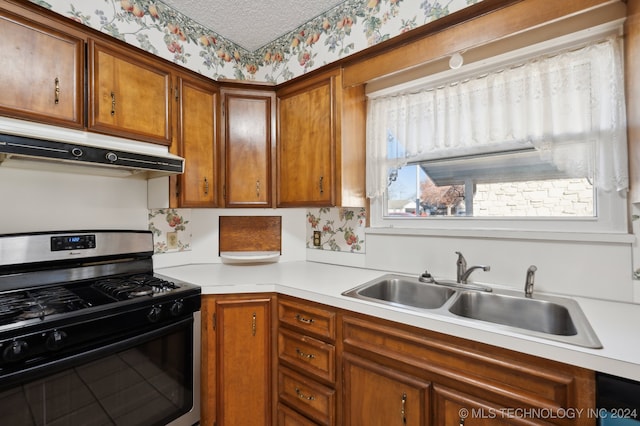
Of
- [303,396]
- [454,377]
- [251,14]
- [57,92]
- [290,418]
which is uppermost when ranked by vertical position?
[251,14]

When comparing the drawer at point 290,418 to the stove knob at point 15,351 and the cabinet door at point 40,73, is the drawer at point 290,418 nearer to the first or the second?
the stove knob at point 15,351

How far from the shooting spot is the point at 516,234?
146cm

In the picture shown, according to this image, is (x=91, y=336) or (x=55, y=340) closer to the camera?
(x=55, y=340)

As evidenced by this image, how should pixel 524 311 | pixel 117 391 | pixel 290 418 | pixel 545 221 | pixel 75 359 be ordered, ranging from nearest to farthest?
pixel 75 359
pixel 117 391
pixel 524 311
pixel 545 221
pixel 290 418

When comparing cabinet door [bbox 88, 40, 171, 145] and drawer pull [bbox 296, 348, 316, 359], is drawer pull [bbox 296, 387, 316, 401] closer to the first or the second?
drawer pull [bbox 296, 348, 316, 359]

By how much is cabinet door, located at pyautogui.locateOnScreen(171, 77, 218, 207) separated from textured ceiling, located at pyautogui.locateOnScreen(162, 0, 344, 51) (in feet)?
1.76

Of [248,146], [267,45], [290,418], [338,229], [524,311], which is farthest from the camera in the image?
[267,45]

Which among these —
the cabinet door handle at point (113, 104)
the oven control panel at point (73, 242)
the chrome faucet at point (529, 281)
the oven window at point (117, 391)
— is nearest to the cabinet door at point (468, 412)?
the chrome faucet at point (529, 281)

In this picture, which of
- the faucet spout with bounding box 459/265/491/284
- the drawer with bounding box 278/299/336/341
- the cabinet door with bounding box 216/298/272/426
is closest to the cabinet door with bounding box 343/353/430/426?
the drawer with bounding box 278/299/336/341

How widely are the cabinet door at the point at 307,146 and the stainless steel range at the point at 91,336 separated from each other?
0.87m

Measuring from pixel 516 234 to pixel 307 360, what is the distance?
1.23 m

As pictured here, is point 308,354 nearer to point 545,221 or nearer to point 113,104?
point 545,221

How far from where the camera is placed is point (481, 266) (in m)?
1.46

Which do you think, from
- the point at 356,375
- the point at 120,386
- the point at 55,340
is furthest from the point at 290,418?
the point at 55,340
